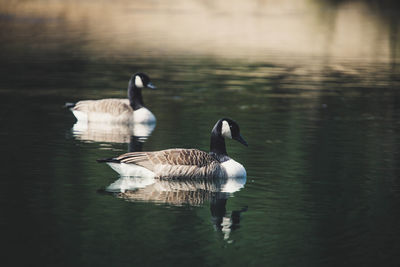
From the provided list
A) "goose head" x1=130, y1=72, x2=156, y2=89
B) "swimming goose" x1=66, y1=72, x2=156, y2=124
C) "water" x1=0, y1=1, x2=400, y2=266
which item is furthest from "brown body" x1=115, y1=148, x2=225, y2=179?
"goose head" x1=130, y1=72, x2=156, y2=89

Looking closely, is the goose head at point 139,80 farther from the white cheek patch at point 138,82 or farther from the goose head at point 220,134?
the goose head at point 220,134

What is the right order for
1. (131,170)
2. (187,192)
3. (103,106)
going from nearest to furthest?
(187,192) < (131,170) < (103,106)

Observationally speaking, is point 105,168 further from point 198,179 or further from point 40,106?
point 40,106

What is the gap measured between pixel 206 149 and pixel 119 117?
5316mm

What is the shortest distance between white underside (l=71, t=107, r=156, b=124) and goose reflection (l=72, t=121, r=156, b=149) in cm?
13

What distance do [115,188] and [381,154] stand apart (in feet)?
24.6

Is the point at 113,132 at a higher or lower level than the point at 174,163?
lower

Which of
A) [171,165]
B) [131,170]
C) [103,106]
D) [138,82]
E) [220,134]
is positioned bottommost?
[131,170]

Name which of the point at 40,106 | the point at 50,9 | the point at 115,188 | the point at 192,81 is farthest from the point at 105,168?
the point at 50,9

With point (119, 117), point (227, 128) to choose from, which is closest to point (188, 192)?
point (227, 128)

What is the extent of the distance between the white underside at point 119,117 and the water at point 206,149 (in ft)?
2.05

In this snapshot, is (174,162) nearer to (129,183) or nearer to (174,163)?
(174,163)

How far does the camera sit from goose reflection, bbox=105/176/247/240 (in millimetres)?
13164

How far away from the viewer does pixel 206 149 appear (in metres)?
19.3
